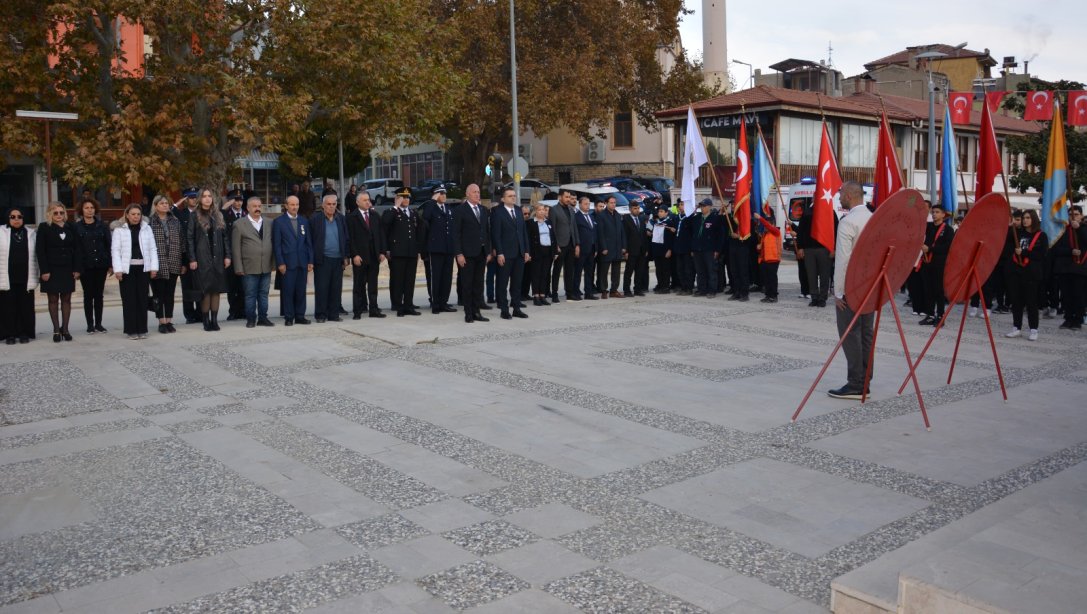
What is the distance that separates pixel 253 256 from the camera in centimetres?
1412

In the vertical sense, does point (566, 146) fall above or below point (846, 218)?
above

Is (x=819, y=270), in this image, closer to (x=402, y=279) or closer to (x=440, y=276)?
(x=440, y=276)

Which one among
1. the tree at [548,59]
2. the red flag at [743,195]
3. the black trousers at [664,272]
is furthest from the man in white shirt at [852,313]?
the tree at [548,59]

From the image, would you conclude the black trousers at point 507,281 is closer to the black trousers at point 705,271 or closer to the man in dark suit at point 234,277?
the man in dark suit at point 234,277

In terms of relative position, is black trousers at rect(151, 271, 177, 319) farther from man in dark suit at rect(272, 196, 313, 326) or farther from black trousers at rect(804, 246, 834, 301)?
black trousers at rect(804, 246, 834, 301)

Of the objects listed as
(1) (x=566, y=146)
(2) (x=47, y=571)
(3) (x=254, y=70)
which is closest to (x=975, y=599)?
(2) (x=47, y=571)

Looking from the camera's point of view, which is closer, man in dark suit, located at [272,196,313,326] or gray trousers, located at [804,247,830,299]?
man in dark suit, located at [272,196,313,326]

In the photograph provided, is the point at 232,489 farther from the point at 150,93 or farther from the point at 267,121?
the point at 150,93

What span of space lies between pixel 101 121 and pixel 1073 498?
19832 mm

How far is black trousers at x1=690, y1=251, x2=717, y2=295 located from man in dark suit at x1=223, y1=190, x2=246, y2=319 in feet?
27.9

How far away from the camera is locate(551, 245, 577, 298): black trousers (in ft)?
59.5

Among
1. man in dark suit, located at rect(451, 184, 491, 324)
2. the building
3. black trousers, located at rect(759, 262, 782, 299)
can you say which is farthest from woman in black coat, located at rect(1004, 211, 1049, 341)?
the building

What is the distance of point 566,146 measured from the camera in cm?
5816

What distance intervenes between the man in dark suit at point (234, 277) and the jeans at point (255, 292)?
0.19 m
